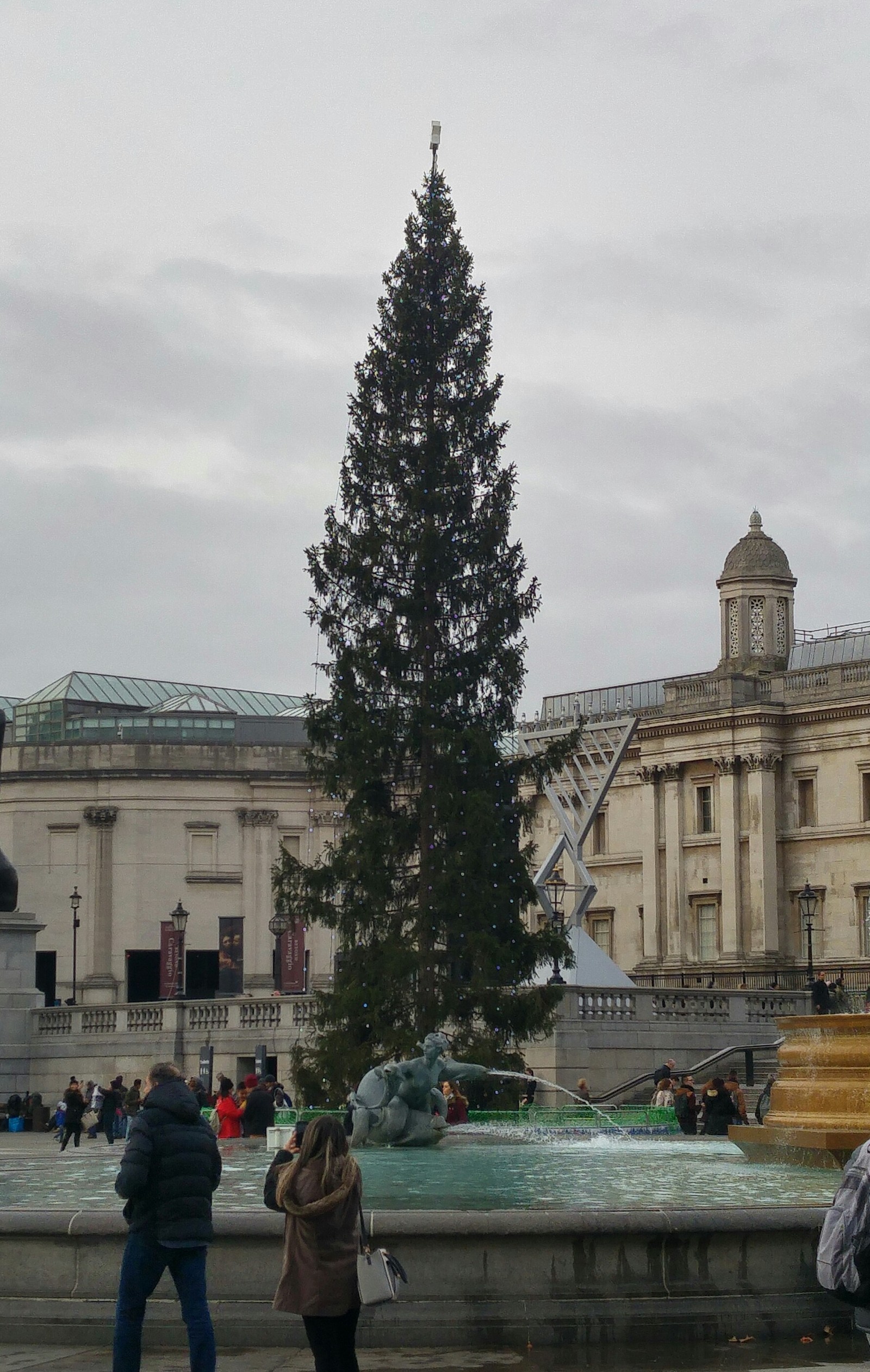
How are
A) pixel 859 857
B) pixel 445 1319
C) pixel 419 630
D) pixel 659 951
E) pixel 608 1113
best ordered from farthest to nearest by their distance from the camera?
pixel 659 951
pixel 859 857
pixel 419 630
pixel 608 1113
pixel 445 1319

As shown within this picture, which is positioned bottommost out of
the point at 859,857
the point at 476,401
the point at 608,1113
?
the point at 608,1113

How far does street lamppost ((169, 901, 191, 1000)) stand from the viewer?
49.8m

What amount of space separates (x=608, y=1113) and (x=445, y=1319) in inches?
716

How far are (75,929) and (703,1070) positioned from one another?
2541cm

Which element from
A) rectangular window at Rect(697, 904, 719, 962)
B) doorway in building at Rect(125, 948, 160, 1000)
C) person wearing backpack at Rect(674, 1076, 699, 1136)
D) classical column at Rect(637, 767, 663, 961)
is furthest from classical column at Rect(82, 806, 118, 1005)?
person wearing backpack at Rect(674, 1076, 699, 1136)

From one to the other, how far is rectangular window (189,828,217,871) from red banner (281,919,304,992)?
735 centimetres

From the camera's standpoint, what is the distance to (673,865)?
76.0 m

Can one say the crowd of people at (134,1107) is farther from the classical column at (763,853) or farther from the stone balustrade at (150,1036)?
the classical column at (763,853)

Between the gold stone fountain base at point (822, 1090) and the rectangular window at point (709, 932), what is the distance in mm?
59278

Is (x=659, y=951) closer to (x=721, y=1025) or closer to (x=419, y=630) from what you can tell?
(x=721, y=1025)

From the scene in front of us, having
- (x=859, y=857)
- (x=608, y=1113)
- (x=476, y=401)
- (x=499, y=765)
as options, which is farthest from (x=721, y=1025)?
(x=859, y=857)

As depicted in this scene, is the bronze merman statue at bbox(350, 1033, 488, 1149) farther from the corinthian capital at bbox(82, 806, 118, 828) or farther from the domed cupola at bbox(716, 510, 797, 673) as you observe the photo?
the domed cupola at bbox(716, 510, 797, 673)

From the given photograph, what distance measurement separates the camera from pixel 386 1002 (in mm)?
37281

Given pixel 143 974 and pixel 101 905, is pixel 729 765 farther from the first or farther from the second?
pixel 101 905
